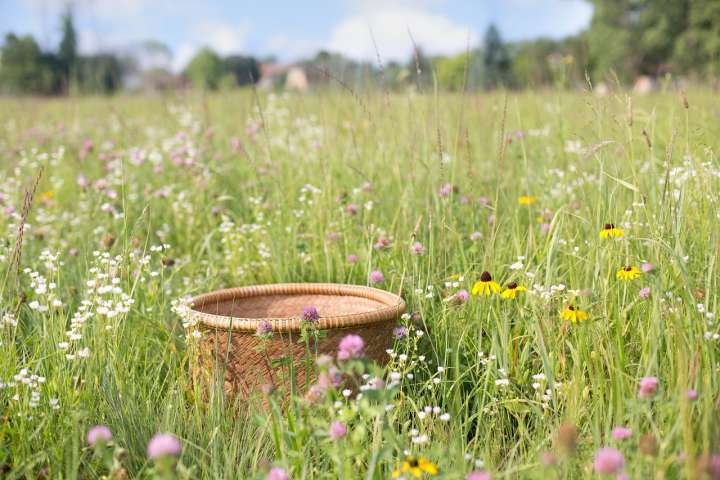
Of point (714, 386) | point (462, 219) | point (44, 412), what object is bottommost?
point (44, 412)

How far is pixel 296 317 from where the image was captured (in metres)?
2.12

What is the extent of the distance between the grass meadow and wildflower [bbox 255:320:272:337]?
21 centimetres

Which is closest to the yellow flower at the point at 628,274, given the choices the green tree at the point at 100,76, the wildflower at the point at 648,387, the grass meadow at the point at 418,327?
the grass meadow at the point at 418,327

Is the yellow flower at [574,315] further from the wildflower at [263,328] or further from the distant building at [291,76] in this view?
the distant building at [291,76]

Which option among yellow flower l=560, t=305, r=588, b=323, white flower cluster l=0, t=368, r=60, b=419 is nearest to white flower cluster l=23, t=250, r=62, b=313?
white flower cluster l=0, t=368, r=60, b=419

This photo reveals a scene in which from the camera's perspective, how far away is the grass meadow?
151 centimetres

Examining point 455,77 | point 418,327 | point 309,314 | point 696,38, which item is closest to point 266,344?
point 309,314

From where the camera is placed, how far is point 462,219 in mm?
2963

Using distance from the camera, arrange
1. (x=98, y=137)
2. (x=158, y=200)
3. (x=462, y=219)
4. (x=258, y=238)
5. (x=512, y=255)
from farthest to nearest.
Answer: (x=98, y=137)
(x=158, y=200)
(x=258, y=238)
(x=462, y=219)
(x=512, y=255)

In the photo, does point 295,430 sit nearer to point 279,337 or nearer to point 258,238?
point 279,337

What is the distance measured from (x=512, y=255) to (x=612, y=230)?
25.0 inches

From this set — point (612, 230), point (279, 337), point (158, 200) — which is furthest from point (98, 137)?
point (612, 230)

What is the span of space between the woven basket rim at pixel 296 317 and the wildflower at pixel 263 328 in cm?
4

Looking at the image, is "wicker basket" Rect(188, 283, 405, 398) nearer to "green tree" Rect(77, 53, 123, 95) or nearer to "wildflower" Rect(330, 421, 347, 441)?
"wildflower" Rect(330, 421, 347, 441)
